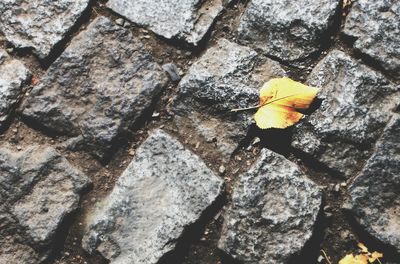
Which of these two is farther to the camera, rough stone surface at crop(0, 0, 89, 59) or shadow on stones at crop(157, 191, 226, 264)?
rough stone surface at crop(0, 0, 89, 59)

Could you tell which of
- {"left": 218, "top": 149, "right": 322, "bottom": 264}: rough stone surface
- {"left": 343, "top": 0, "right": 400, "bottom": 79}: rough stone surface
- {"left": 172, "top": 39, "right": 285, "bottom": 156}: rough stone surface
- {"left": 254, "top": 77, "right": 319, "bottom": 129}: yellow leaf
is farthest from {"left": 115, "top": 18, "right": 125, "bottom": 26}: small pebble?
{"left": 343, "top": 0, "right": 400, "bottom": 79}: rough stone surface

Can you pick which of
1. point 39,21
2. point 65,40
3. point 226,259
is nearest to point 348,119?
point 226,259

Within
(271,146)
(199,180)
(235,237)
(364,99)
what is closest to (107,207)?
(199,180)


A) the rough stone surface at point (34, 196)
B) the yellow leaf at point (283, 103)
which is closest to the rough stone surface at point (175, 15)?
the yellow leaf at point (283, 103)

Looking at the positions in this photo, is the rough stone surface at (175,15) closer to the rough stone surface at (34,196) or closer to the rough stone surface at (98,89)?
the rough stone surface at (98,89)

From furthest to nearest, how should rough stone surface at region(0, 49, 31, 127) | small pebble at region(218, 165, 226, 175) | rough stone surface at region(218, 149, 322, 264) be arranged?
rough stone surface at region(0, 49, 31, 127) < small pebble at region(218, 165, 226, 175) < rough stone surface at region(218, 149, 322, 264)

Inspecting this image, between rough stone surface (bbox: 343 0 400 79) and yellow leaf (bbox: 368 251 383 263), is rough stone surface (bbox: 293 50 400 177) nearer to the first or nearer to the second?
rough stone surface (bbox: 343 0 400 79)
